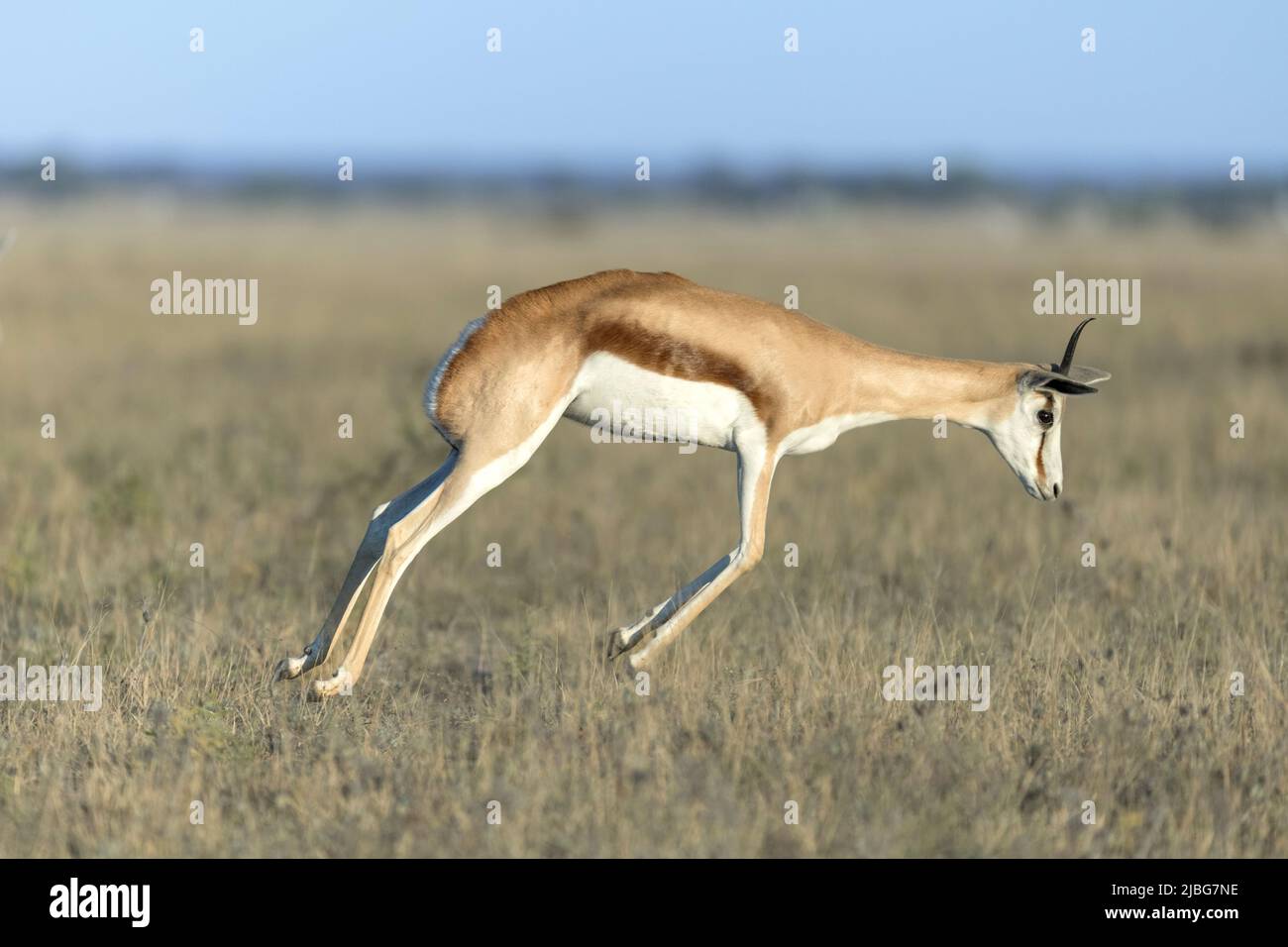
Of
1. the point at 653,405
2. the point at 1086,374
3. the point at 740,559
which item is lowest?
the point at 740,559

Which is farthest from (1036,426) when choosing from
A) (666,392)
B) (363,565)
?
(363,565)

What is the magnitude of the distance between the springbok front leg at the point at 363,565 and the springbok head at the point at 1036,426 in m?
2.45

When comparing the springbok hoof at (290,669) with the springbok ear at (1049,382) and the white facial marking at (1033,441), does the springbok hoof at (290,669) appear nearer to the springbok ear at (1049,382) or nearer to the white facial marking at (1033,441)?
the white facial marking at (1033,441)

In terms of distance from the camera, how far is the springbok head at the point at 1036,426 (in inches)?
277

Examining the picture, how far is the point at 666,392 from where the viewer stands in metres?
6.53

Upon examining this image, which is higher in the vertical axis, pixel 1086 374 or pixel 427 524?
pixel 1086 374

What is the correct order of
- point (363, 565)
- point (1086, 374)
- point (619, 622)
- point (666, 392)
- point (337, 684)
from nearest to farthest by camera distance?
point (337, 684) → point (666, 392) → point (363, 565) → point (1086, 374) → point (619, 622)

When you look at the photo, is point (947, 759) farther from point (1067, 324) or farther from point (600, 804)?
point (1067, 324)

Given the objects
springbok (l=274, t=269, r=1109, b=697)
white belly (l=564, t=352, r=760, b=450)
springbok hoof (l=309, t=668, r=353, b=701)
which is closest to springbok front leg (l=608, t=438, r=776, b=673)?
springbok (l=274, t=269, r=1109, b=697)

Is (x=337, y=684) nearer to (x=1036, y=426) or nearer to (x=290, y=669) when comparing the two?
(x=290, y=669)

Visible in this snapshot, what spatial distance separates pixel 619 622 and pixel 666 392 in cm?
183

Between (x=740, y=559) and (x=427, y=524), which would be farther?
(x=740, y=559)

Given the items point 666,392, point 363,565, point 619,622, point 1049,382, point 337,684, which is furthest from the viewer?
point 619,622

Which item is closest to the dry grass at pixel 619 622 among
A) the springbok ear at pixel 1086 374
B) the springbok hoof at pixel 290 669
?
the springbok hoof at pixel 290 669
